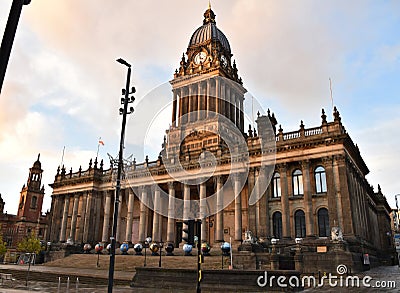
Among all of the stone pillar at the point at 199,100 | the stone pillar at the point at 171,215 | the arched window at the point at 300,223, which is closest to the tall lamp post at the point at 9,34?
the arched window at the point at 300,223

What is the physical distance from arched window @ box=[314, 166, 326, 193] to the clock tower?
63.1 feet

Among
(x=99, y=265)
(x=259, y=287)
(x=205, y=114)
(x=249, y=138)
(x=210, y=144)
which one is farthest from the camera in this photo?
(x=205, y=114)

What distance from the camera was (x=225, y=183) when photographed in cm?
5094

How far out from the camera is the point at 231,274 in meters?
21.5

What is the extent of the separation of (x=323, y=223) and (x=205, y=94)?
34272 millimetres

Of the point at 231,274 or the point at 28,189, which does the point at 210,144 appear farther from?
the point at 28,189

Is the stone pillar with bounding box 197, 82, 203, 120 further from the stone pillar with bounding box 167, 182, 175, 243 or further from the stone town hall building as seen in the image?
the stone pillar with bounding box 167, 182, 175, 243

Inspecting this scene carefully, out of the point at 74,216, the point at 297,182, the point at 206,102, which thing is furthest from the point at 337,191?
the point at 74,216

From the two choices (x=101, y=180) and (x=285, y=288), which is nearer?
(x=285, y=288)

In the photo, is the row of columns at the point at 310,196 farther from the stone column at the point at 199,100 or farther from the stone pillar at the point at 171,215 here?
the stone column at the point at 199,100

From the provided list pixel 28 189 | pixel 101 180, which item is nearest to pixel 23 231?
pixel 28 189

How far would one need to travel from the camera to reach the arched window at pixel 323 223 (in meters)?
42.6

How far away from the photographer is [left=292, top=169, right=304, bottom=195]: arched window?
45844 millimetres

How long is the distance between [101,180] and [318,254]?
44.2 metres
